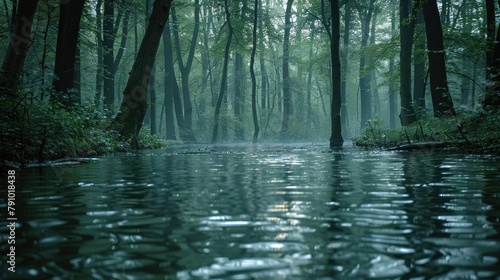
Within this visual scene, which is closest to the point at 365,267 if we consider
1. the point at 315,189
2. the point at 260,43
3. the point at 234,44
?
the point at 315,189

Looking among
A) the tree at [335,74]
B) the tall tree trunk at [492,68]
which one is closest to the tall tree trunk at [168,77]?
the tree at [335,74]

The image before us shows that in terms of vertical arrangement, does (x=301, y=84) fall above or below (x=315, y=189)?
above

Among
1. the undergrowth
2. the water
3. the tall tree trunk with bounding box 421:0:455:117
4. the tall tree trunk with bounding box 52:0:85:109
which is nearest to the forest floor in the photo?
the tall tree trunk with bounding box 421:0:455:117

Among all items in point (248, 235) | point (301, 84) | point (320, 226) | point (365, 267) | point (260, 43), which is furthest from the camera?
point (301, 84)

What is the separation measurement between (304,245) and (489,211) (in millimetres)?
1558

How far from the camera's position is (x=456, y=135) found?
11281 mm

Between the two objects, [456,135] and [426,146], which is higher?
[456,135]

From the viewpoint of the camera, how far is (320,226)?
2678 mm

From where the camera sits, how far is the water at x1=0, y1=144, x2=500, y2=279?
1.83 meters

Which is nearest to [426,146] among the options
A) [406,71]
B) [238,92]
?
[406,71]

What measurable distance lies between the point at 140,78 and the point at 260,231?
509 inches

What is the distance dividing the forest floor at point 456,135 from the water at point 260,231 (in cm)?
509

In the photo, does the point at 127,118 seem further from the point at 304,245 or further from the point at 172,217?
the point at 304,245

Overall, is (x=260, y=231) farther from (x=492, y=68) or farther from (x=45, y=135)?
(x=492, y=68)
